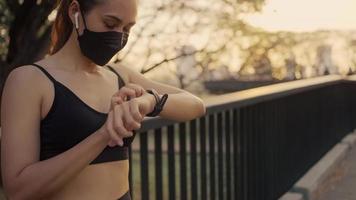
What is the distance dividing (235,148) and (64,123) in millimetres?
2655

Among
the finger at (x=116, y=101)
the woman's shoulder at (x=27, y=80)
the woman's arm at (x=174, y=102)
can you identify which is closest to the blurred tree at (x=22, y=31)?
the woman's arm at (x=174, y=102)

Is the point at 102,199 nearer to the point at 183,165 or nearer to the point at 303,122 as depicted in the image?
the point at 183,165

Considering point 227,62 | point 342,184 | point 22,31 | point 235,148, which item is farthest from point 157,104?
point 227,62

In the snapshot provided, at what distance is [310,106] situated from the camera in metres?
6.82

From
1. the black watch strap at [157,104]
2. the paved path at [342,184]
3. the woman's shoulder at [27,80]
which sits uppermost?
the woman's shoulder at [27,80]

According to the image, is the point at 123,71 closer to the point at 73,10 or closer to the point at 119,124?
the point at 73,10

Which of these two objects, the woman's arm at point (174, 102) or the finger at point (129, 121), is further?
the woman's arm at point (174, 102)

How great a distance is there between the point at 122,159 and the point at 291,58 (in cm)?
1283

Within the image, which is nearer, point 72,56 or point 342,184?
point 72,56

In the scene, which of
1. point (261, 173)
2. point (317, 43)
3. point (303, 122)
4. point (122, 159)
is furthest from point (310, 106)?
point (317, 43)

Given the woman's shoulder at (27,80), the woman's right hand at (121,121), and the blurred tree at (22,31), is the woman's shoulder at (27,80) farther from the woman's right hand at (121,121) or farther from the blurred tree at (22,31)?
the blurred tree at (22,31)

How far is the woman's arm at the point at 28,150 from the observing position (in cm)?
152

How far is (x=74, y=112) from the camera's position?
1624 millimetres

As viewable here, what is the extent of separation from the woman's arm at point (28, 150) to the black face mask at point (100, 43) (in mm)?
204
